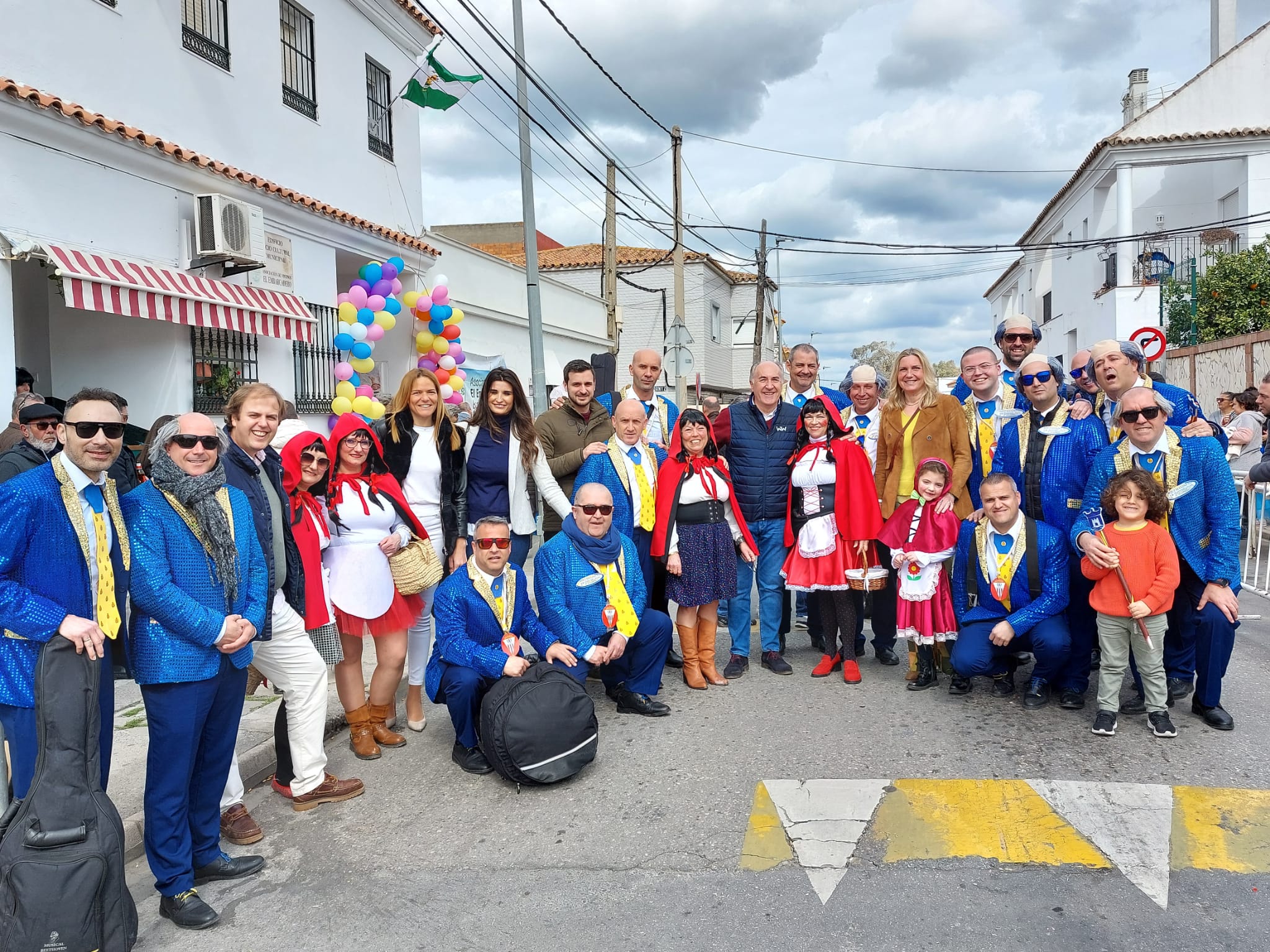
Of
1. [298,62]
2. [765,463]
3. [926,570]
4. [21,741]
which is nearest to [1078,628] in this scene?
[926,570]

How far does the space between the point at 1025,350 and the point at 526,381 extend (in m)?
13.2

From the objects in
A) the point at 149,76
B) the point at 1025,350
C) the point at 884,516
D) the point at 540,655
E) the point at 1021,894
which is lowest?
the point at 1021,894

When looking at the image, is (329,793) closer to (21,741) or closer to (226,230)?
(21,741)

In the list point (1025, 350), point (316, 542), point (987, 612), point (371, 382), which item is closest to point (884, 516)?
point (987, 612)

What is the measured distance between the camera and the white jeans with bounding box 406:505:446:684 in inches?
208

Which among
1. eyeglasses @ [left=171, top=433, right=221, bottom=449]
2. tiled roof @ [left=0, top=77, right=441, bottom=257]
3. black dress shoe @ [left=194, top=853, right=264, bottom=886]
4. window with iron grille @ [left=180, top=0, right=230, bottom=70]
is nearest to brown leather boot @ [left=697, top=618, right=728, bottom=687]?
black dress shoe @ [left=194, top=853, right=264, bottom=886]

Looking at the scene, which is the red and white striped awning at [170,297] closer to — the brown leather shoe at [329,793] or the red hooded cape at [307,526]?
the red hooded cape at [307,526]

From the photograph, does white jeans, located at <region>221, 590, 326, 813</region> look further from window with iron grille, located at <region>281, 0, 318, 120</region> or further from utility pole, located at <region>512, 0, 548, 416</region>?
window with iron grille, located at <region>281, 0, 318, 120</region>

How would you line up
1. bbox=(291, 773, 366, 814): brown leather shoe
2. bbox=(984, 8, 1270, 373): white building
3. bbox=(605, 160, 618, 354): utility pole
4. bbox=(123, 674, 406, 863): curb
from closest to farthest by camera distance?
bbox=(123, 674, 406, 863): curb, bbox=(291, 773, 366, 814): brown leather shoe, bbox=(605, 160, 618, 354): utility pole, bbox=(984, 8, 1270, 373): white building

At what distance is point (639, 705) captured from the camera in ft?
17.8

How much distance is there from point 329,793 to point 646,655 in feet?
6.29

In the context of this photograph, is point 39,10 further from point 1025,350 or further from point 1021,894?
point 1021,894

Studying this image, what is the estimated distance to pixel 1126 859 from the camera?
11.4ft

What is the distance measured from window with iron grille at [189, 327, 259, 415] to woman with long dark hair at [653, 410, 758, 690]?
18.4 feet
